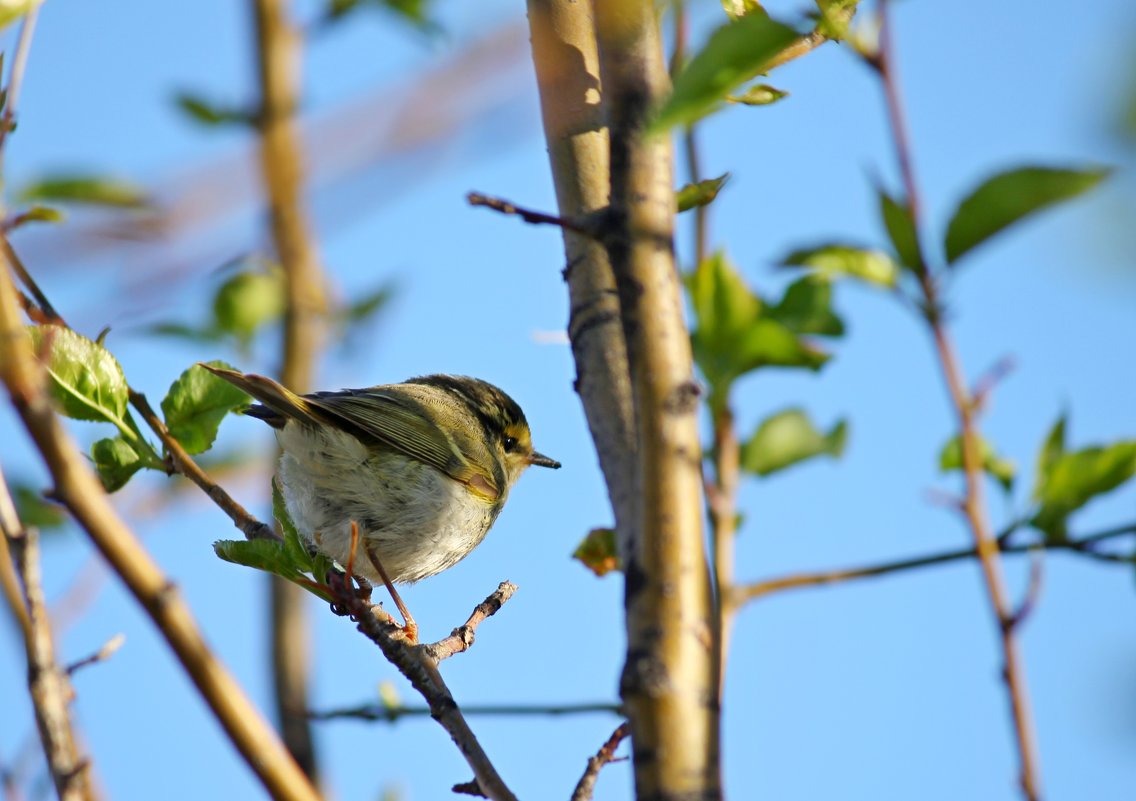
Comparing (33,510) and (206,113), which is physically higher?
(206,113)

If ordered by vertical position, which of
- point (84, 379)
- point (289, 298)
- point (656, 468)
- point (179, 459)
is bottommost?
point (656, 468)

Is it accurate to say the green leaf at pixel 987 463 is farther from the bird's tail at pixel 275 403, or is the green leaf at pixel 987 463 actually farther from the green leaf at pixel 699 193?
the bird's tail at pixel 275 403

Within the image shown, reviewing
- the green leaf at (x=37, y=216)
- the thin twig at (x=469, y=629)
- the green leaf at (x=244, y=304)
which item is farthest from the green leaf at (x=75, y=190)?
the green leaf at (x=244, y=304)

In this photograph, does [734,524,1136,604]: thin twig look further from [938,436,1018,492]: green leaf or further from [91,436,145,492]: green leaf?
[91,436,145,492]: green leaf

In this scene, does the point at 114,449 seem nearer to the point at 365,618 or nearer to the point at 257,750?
the point at 365,618

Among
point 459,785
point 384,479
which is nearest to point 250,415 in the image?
point 384,479

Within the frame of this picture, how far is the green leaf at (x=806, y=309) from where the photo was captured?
2.27m

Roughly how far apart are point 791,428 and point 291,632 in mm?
3649

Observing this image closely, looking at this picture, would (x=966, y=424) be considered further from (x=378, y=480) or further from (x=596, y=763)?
(x=378, y=480)

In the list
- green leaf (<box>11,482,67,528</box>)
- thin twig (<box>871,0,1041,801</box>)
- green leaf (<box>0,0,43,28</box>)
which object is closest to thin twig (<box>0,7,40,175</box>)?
green leaf (<box>0,0,43,28</box>)

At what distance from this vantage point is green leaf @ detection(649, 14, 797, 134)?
1090mm

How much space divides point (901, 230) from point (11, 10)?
1099 millimetres

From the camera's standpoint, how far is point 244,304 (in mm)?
4684

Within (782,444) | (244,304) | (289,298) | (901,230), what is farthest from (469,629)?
(289,298)
